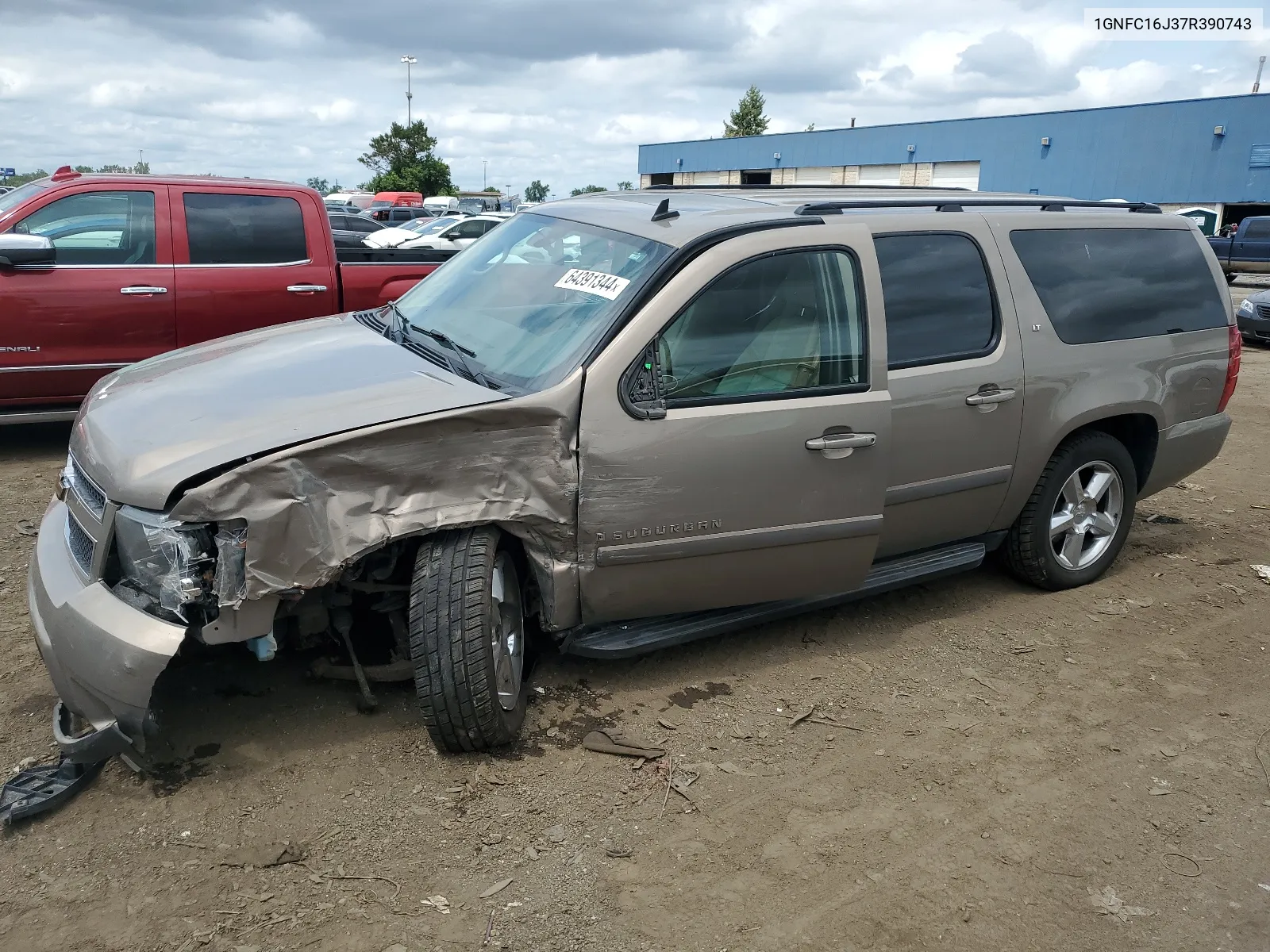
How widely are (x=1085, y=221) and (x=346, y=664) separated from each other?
154 inches

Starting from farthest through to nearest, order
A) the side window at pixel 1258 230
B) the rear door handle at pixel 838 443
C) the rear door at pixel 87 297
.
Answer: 1. the side window at pixel 1258 230
2. the rear door at pixel 87 297
3. the rear door handle at pixel 838 443

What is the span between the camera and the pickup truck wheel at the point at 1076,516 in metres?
4.67

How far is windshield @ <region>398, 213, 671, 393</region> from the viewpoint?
11.4 ft

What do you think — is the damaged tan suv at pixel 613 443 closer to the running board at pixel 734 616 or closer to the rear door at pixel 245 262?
the running board at pixel 734 616

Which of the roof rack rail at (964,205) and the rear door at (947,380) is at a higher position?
the roof rack rail at (964,205)

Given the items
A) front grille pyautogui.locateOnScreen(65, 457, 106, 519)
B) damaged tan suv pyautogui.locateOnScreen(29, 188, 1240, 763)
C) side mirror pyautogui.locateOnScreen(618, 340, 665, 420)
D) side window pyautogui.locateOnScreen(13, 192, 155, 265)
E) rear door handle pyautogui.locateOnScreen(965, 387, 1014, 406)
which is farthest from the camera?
side window pyautogui.locateOnScreen(13, 192, 155, 265)

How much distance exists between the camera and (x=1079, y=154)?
36344 mm

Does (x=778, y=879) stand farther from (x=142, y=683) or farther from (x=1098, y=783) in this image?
(x=142, y=683)

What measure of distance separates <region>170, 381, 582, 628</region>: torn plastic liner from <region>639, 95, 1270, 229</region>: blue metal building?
74.9ft

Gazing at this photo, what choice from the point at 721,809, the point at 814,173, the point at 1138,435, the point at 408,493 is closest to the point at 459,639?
Answer: the point at 408,493

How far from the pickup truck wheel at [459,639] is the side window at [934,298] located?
1844mm

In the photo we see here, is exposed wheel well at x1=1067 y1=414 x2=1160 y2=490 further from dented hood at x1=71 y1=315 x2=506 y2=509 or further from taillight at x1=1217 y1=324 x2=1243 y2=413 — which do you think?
dented hood at x1=71 y1=315 x2=506 y2=509

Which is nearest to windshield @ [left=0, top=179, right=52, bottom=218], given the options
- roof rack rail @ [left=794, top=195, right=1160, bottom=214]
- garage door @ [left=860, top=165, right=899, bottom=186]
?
roof rack rail @ [left=794, top=195, right=1160, bottom=214]

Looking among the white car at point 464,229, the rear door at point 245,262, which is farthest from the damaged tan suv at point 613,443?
the white car at point 464,229
